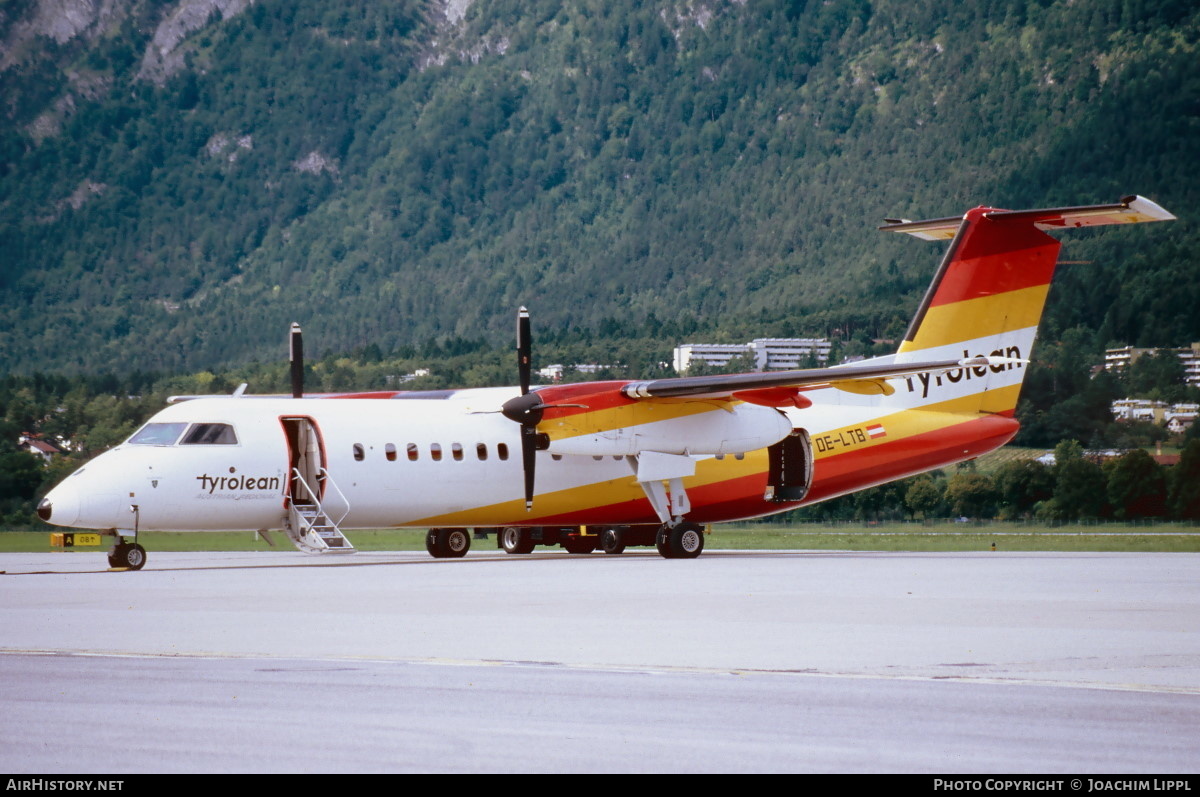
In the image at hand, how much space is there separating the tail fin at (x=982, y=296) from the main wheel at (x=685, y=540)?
5.83 metres

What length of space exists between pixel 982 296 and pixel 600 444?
8.68 m

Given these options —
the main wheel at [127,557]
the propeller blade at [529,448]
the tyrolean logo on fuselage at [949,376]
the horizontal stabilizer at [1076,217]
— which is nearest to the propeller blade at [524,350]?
A: the propeller blade at [529,448]

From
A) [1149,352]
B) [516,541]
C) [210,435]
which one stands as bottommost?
[516,541]

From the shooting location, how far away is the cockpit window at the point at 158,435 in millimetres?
25484

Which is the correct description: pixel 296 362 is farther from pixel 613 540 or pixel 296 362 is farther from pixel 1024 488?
pixel 1024 488

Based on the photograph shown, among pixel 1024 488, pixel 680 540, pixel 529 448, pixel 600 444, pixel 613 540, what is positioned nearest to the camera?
pixel 529 448

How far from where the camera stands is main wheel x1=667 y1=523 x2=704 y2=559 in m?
29.4

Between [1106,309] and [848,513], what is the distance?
36823 mm

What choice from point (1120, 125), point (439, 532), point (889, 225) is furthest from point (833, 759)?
point (1120, 125)

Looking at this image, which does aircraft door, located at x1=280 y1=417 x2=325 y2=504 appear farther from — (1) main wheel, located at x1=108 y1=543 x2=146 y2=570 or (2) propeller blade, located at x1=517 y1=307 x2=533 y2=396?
(2) propeller blade, located at x1=517 y1=307 x2=533 y2=396

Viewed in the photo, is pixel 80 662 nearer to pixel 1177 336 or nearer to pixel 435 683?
pixel 435 683

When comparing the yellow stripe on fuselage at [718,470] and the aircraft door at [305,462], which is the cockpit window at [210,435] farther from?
the yellow stripe on fuselage at [718,470]

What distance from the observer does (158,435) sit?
25.6 meters

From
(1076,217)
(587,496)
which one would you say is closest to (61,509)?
(587,496)
